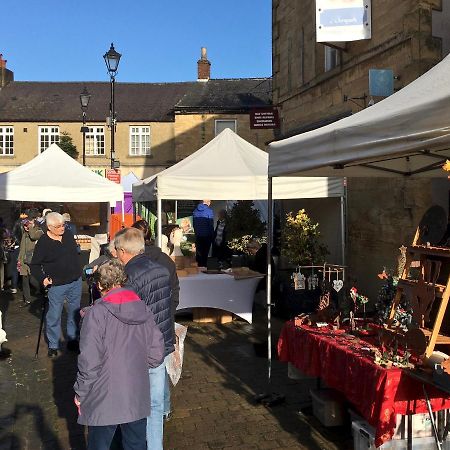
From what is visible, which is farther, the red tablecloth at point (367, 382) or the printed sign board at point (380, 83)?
the printed sign board at point (380, 83)

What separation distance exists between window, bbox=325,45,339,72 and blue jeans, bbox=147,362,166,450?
8235 millimetres

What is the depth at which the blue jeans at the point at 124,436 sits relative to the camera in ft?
9.91

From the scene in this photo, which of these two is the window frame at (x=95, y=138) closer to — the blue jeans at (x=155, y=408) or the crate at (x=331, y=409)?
the crate at (x=331, y=409)

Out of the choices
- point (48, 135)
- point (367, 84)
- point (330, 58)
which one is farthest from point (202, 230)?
point (48, 135)

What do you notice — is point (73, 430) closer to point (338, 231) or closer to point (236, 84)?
point (338, 231)

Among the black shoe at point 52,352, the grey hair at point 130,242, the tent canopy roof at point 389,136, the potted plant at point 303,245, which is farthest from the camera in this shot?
the potted plant at point 303,245

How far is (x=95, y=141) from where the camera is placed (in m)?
35.2

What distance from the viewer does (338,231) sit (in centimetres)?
992

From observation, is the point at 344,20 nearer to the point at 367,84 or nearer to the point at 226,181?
the point at 367,84

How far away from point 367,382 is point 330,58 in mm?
8432

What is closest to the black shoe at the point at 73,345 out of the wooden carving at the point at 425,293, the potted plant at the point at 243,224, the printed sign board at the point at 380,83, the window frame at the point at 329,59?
the wooden carving at the point at 425,293

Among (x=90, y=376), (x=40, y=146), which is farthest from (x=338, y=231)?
(x=40, y=146)

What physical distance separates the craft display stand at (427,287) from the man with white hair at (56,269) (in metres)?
4.11

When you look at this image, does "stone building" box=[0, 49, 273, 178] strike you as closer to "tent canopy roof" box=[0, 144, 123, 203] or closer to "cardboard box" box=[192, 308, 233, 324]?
"tent canopy roof" box=[0, 144, 123, 203]
